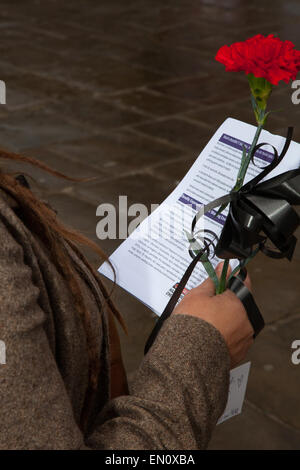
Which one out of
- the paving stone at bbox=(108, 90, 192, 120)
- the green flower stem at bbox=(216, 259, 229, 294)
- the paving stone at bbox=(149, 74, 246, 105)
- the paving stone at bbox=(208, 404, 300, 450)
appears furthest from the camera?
the paving stone at bbox=(149, 74, 246, 105)

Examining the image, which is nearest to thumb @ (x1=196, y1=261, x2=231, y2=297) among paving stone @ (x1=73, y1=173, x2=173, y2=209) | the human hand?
the human hand

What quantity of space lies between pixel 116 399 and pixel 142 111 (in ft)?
10.6

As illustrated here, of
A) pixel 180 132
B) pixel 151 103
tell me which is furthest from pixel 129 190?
pixel 151 103

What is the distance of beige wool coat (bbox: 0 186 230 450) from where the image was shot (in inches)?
21.8

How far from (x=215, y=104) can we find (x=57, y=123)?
960 mm

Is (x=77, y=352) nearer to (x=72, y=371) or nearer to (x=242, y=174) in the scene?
(x=72, y=371)

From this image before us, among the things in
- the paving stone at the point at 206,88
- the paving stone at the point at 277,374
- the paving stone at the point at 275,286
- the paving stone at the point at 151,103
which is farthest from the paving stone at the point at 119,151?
the paving stone at the point at 277,374

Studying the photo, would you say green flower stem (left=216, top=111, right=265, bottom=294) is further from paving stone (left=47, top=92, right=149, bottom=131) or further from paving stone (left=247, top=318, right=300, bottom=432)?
paving stone (left=47, top=92, right=149, bottom=131)

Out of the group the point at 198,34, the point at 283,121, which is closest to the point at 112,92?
the point at 283,121

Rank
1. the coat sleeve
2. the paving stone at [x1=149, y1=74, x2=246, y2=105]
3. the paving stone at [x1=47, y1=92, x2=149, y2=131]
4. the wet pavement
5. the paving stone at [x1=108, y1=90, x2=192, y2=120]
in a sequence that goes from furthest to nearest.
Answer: the paving stone at [x1=149, y1=74, x2=246, y2=105] < the paving stone at [x1=108, y1=90, x2=192, y2=120] < the paving stone at [x1=47, y1=92, x2=149, y2=131] < the wet pavement < the coat sleeve

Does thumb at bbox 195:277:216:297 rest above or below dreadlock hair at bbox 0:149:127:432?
below

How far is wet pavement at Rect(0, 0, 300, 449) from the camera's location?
6.36ft

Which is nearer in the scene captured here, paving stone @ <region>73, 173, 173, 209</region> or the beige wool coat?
the beige wool coat

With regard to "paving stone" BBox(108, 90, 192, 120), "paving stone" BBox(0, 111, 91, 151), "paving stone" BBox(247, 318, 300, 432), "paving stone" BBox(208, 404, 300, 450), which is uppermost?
"paving stone" BBox(108, 90, 192, 120)
